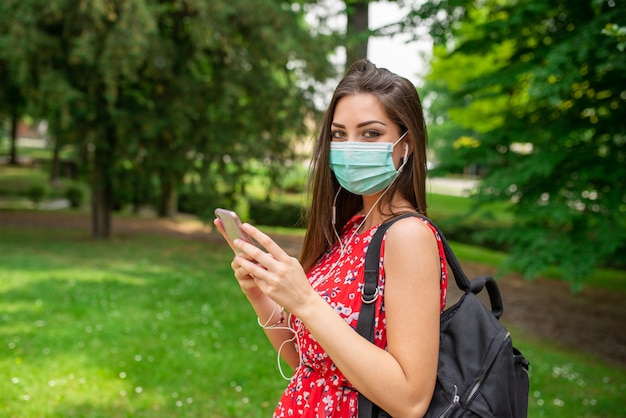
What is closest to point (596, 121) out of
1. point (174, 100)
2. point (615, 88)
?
point (615, 88)

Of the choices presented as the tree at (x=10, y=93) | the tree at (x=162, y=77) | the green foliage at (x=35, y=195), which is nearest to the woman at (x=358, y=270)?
the tree at (x=162, y=77)

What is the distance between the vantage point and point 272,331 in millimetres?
2137

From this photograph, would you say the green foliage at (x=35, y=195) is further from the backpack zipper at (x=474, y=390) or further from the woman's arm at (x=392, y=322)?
the backpack zipper at (x=474, y=390)

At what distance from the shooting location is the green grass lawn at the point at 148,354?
507 centimetres

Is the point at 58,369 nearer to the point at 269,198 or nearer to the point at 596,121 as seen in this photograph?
the point at 596,121

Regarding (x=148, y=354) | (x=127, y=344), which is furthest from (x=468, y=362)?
(x=127, y=344)

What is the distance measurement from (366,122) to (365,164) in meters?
0.13

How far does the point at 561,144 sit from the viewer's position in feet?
24.1

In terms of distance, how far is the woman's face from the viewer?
1.78m

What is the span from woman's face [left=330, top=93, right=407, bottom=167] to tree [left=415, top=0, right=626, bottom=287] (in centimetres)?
489

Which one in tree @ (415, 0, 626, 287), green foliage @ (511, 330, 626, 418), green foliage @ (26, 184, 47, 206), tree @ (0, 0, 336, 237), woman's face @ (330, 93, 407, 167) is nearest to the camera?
woman's face @ (330, 93, 407, 167)

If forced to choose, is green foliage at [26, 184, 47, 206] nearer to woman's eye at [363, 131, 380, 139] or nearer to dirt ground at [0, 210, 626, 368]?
dirt ground at [0, 210, 626, 368]

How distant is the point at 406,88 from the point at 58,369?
16.7 feet

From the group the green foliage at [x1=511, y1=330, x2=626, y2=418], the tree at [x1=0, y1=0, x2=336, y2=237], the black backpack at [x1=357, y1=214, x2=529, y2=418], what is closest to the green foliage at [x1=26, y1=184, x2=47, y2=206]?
the tree at [x1=0, y1=0, x2=336, y2=237]
